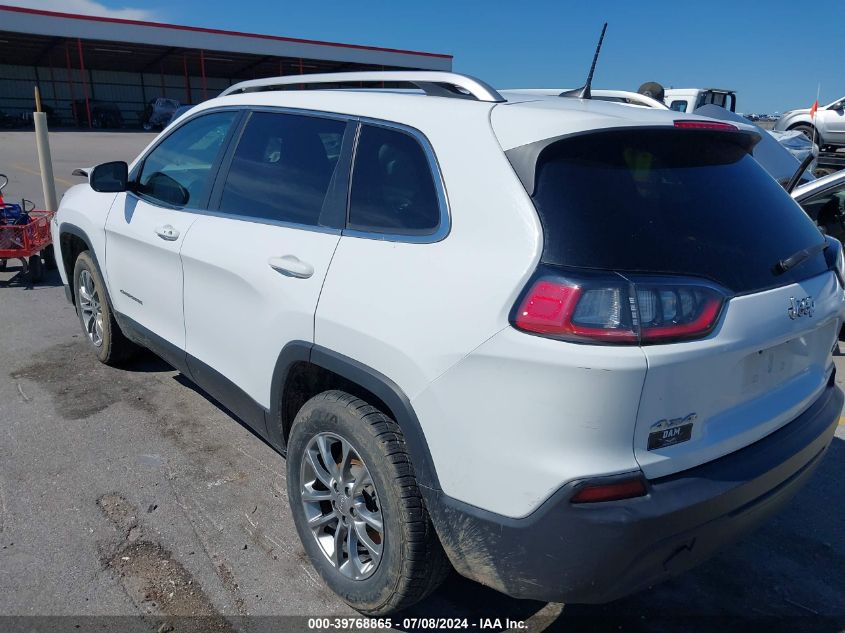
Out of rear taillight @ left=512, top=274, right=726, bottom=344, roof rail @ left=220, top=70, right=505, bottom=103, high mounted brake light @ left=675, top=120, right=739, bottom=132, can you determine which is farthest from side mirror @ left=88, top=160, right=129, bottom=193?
high mounted brake light @ left=675, top=120, right=739, bottom=132

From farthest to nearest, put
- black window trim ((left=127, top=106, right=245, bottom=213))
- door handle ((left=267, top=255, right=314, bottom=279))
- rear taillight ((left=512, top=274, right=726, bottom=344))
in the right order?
black window trim ((left=127, top=106, right=245, bottom=213)) → door handle ((left=267, top=255, right=314, bottom=279)) → rear taillight ((left=512, top=274, right=726, bottom=344))

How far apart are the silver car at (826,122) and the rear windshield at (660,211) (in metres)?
20.4

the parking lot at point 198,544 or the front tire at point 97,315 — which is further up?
the front tire at point 97,315

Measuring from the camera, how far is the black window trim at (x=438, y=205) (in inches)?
86.0

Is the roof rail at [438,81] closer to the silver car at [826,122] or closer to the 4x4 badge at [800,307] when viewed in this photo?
the 4x4 badge at [800,307]

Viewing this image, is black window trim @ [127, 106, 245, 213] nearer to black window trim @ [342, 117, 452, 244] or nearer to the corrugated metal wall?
black window trim @ [342, 117, 452, 244]

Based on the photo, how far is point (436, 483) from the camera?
2.10m

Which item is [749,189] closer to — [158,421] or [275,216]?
[275,216]

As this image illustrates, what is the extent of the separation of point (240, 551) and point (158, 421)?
1474 millimetres

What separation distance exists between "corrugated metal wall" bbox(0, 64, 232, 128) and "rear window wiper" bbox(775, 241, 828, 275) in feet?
138

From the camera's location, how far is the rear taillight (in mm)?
1827

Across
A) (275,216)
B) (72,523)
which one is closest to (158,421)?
(72,523)

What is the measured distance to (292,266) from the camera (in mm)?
2619

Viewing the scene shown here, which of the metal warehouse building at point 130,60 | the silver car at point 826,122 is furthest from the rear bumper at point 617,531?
the metal warehouse building at point 130,60
